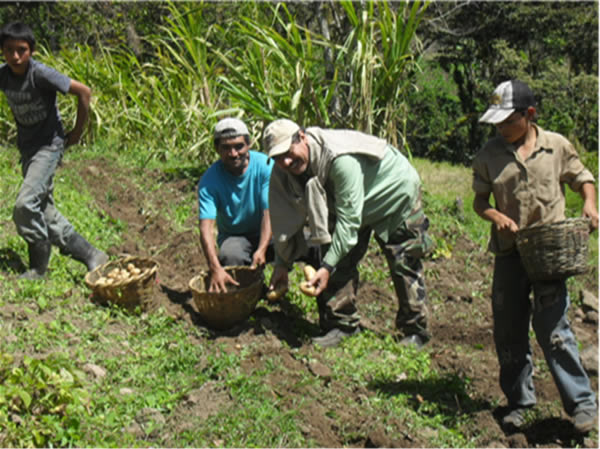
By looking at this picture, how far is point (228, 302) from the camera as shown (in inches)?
189

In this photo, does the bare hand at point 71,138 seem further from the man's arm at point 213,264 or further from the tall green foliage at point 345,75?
the tall green foliage at point 345,75

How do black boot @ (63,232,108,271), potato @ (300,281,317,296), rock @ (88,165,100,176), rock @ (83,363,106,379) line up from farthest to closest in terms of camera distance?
rock @ (88,165,100,176)
black boot @ (63,232,108,271)
potato @ (300,281,317,296)
rock @ (83,363,106,379)

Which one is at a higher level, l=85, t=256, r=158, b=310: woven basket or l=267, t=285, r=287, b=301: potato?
l=267, t=285, r=287, b=301: potato

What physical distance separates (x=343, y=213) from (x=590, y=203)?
4.50 feet

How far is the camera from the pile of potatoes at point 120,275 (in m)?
4.97

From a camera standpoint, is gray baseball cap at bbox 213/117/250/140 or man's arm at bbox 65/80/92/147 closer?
gray baseball cap at bbox 213/117/250/140

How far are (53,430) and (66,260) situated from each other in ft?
8.92

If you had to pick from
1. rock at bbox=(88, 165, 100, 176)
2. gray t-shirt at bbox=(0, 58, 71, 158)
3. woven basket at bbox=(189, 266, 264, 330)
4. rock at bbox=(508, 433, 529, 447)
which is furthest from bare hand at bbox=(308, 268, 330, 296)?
rock at bbox=(88, 165, 100, 176)

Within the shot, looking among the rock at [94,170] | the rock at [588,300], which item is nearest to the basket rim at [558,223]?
the rock at [588,300]

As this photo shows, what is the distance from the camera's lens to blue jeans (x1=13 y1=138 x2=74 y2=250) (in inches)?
195

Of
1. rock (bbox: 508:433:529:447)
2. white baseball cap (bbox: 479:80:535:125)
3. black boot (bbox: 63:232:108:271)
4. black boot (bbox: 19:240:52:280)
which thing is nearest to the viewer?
white baseball cap (bbox: 479:80:535:125)

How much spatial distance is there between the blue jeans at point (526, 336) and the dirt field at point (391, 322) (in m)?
0.25

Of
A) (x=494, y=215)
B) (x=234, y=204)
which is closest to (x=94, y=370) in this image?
(x=234, y=204)

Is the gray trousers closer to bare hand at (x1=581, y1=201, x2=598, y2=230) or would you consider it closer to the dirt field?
the dirt field
